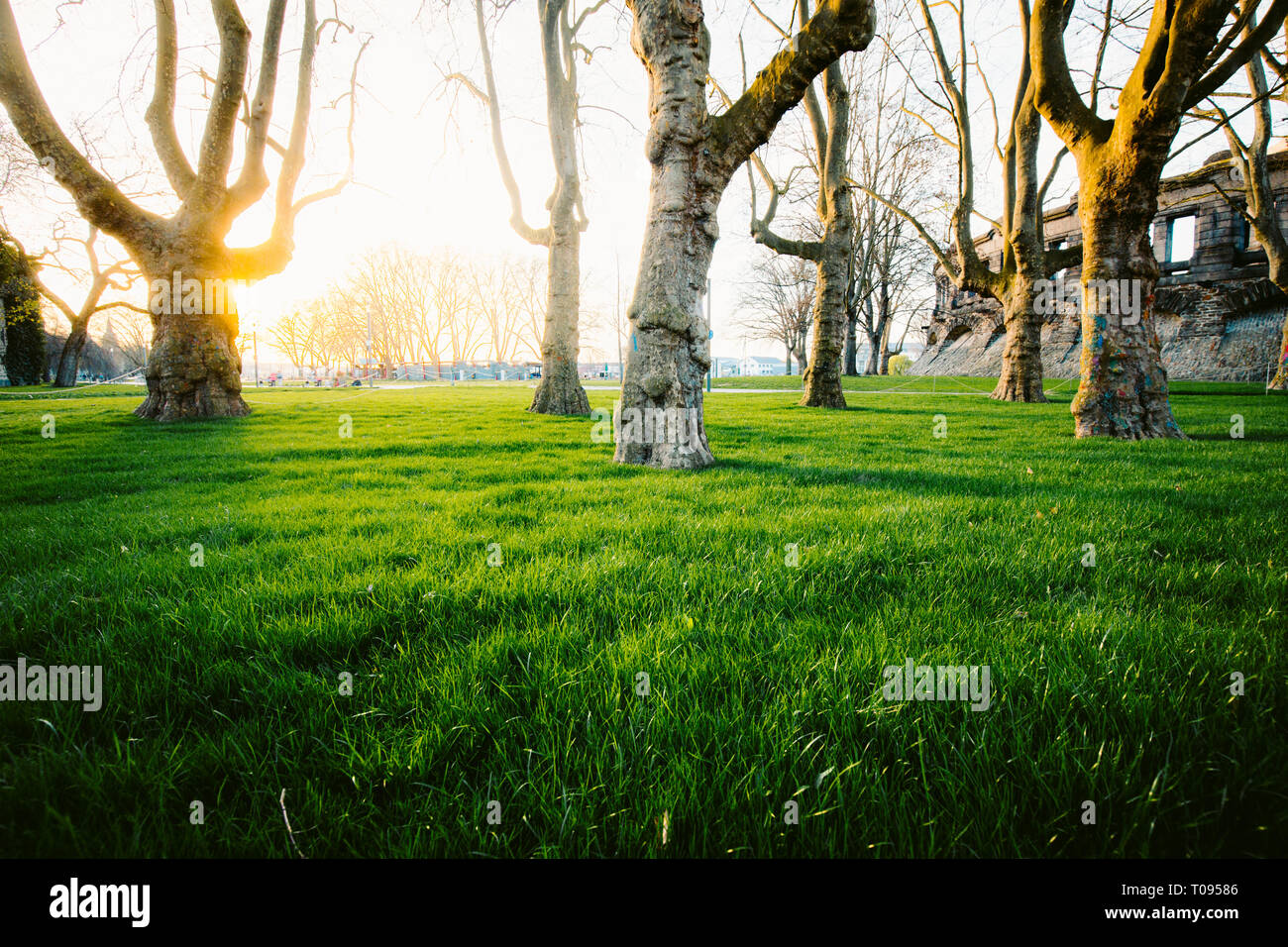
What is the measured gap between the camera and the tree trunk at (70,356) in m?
28.8

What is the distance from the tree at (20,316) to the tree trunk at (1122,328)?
37.1 meters

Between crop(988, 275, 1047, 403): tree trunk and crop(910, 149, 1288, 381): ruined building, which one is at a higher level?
crop(910, 149, 1288, 381): ruined building

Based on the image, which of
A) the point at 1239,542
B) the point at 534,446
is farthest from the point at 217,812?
the point at 534,446

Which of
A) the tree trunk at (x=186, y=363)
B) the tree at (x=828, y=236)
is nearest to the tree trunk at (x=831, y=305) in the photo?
the tree at (x=828, y=236)

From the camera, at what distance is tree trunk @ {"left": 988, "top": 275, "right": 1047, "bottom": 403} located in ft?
42.0

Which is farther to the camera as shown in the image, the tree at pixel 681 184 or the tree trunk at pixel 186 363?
the tree trunk at pixel 186 363

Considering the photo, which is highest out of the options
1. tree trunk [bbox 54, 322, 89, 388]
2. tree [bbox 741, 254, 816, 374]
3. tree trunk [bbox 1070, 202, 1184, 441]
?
tree [bbox 741, 254, 816, 374]

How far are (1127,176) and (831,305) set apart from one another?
5.59 m

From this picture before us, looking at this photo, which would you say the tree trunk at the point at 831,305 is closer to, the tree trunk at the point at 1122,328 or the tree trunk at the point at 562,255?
the tree trunk at the point at 1122,328

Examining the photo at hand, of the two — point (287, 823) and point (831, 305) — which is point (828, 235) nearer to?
Answer: point (831, 305)

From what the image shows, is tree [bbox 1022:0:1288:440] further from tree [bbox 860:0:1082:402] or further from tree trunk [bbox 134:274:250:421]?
tree trunk [bbox 134:274:250:421]

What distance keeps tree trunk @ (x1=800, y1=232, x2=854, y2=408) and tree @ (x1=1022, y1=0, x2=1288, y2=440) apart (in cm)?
439

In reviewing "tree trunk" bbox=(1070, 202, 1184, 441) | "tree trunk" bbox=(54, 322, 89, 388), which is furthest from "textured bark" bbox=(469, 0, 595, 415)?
"tree trunk" bbox=(54, 322, 89, 388)
